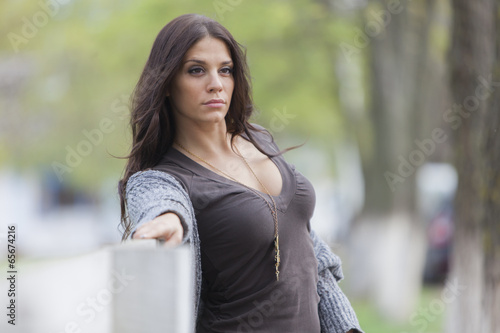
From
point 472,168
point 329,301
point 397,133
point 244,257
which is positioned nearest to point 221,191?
point 244,257

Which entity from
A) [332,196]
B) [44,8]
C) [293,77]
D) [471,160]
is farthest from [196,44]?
[332,196]

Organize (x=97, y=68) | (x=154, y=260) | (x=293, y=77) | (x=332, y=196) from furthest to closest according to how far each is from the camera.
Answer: (x=332, y=196)
(x=97, y=68)
(x=293, y=77)
(x=154, y=260)

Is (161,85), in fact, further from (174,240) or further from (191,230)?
(174,240)

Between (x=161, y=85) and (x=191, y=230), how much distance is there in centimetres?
56

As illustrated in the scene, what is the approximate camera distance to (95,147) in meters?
20.8

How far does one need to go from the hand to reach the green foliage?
7975mm

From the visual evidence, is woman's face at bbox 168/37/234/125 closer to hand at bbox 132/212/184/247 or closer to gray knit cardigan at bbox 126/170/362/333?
gray knit cardigan at bbox 126/170/362/333

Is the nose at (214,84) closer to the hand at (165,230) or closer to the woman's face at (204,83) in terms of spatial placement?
the woman's face at (204,83)

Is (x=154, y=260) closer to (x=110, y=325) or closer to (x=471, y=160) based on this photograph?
(x=110, y=325)

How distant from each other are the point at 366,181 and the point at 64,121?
316 inches

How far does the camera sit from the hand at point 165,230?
7.99 ft

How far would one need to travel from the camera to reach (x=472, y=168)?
291 inches

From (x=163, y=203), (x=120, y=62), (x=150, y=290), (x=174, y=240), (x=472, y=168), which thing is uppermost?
(x=120, y=62)

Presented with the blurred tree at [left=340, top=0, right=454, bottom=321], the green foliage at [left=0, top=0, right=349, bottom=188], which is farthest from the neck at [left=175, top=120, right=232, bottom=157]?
the blurred tree at [left=340, top=0, right=454, bottom=321]
